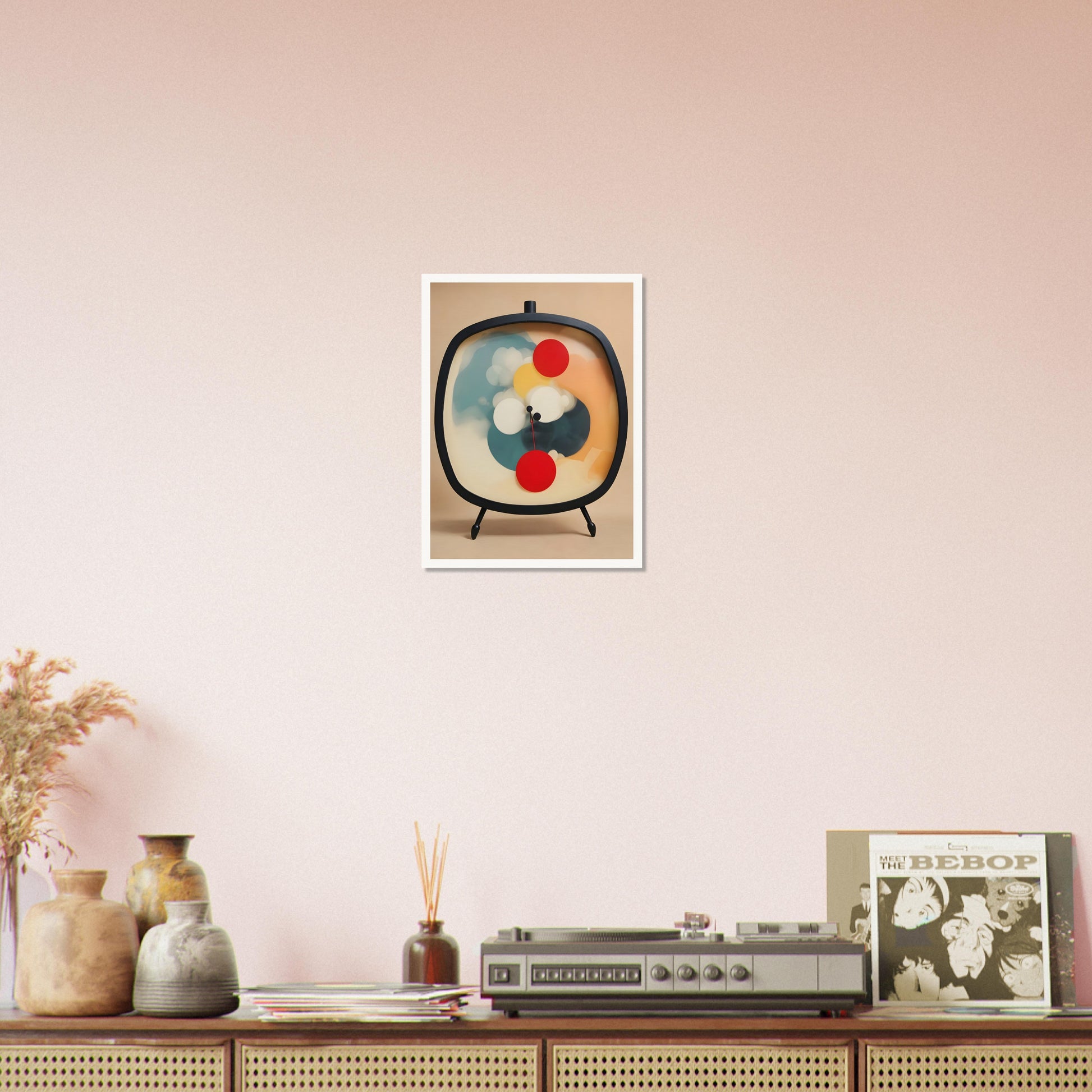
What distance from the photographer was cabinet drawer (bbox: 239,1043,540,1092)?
1.90 metres

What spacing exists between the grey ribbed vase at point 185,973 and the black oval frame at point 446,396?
94 cm

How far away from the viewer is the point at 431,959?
7.00ft

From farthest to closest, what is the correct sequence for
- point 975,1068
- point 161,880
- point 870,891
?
point 870,891
point 161,880
point 975,1068

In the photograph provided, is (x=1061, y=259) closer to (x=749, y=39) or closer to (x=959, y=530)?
(x=959, y=530)

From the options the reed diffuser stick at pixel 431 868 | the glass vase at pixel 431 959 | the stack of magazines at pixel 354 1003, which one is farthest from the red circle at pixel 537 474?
the stack of magazines at pixel 354 1003

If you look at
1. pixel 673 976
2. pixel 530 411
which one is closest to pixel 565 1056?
pixel 673 976

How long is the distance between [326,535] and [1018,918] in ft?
4.89

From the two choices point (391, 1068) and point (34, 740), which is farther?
point (34, 740)

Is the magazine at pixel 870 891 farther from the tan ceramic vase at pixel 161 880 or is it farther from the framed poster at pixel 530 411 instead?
the tan ceramic vase at pixel 161 880

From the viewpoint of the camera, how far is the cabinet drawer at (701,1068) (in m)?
1.90

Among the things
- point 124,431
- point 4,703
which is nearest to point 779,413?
point 124,431

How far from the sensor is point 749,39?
2.44 meters

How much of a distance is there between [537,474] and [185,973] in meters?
1.11

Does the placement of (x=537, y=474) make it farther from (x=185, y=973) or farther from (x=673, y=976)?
(x=185, y=973)
